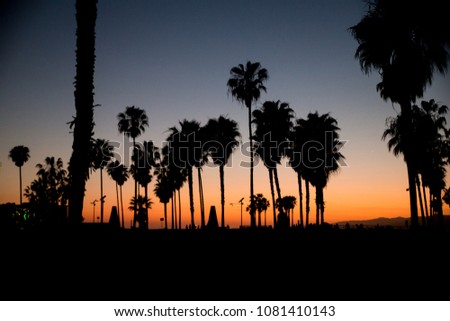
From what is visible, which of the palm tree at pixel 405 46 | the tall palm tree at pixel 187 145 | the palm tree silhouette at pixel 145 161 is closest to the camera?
the palm tree at pixel 405 46

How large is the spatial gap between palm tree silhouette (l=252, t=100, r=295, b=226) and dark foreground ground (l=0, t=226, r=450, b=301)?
2271cm

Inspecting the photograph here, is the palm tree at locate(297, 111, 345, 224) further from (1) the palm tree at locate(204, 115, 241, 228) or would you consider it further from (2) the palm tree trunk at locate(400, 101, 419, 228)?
(2) the palm tree trunk at locate(400, 101, 419, 228)

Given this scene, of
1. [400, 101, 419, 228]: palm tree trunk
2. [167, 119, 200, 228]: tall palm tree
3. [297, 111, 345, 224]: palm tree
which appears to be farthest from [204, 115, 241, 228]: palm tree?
[400, 101, 419, 228]: palm tree trunk

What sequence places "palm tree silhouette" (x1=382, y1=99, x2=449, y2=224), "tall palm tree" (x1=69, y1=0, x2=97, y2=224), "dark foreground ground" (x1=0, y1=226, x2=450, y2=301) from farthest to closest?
1. "palm tree silhouette" (x1=382, y1=99, x2=449, y2=224)
2. "tall palm tree" (x1=69, y1=0, x2=97, y2=224)
3. "dark foreground ground" (x1=0, y1=226, x2=450, y2=301)

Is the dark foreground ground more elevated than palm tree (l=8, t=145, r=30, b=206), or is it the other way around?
palm tree (l=8, t=145, r=30, b=206)

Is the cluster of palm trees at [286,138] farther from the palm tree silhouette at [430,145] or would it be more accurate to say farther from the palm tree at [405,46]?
the palm tree at [405,46]

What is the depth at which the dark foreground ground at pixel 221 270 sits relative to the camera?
6.66 m

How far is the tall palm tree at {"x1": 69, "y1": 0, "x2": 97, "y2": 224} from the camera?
35.1ft

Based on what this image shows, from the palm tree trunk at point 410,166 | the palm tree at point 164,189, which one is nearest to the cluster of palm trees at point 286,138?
the palm tree trunk at point 410,166

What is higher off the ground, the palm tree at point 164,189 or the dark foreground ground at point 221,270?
the palm tree at point 164,189

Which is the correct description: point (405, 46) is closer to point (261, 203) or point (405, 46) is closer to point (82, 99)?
point (82, 99)

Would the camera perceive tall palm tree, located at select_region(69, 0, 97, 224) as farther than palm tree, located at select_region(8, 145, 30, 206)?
No

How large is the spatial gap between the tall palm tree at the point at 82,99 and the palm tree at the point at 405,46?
10.8 metres

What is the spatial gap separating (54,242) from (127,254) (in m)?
2.37
